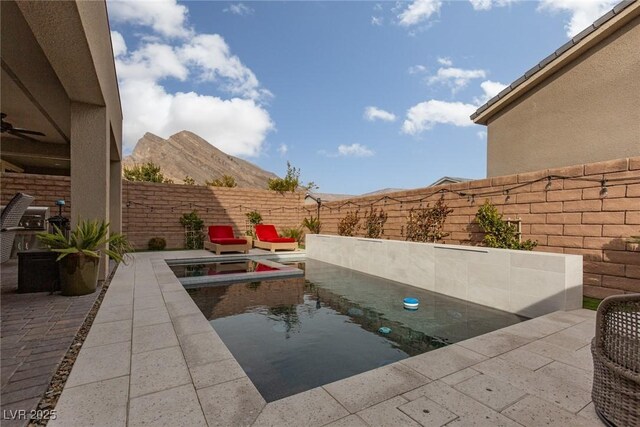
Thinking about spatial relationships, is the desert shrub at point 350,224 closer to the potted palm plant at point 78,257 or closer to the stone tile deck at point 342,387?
the stone tile deck at point 342,387

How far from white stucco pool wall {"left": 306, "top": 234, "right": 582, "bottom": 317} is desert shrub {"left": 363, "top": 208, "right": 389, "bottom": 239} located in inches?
67.2

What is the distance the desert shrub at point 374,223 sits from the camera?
29.4ft

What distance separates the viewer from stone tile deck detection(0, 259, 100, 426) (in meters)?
1.87

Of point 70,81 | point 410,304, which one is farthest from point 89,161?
point 410,304

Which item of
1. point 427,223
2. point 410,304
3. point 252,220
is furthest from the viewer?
point 252,220

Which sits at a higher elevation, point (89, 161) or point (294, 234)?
point (89, 161)

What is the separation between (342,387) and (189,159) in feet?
199

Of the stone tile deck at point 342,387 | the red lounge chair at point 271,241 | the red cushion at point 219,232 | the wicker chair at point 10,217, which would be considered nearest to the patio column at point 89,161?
the wicker chair at point 10,217

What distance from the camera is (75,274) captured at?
4168 millimetres

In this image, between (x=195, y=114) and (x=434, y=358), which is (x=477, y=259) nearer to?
(x=434, y=358)

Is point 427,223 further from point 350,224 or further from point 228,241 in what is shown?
point 228,241

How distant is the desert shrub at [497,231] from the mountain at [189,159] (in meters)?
47.7

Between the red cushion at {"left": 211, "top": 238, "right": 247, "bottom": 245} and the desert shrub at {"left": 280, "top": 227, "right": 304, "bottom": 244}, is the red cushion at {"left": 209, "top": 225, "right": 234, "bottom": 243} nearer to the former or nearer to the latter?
the red cushion at {"left": 211, "top": 238, "right": 247, "bottom": 245}

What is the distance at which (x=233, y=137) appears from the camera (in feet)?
237
